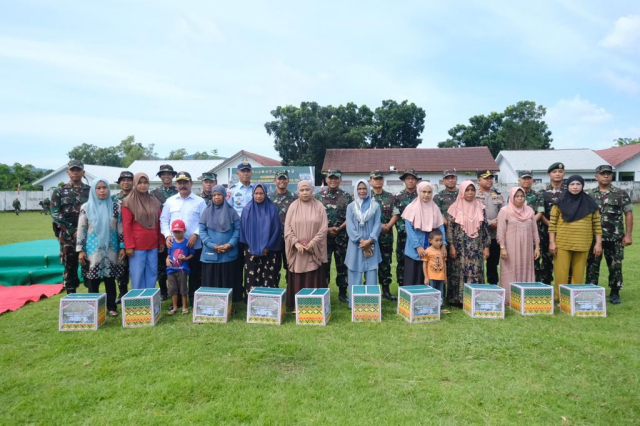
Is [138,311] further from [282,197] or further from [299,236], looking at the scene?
[282,197]

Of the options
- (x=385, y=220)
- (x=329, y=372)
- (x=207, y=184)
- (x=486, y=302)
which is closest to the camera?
(x=329, y=372)

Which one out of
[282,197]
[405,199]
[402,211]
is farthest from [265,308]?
[405,199]

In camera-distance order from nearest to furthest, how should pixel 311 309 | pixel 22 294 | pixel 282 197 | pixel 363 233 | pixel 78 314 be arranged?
pixel 78 314 < pixel 311 309 < pixel 363 233 < pixel 282 197 < pixel 22 294

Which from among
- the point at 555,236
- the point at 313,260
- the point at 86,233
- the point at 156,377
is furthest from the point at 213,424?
the point at 555,236

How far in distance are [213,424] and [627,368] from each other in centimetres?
326

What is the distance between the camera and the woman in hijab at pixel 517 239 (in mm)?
4875

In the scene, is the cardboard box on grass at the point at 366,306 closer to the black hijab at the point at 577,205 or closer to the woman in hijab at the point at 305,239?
the woman in hijab at the point at 305,239

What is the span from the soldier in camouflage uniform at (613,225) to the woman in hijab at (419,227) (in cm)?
210

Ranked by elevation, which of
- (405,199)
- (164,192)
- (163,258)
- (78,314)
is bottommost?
(78,314)

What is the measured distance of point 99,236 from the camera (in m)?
4.55

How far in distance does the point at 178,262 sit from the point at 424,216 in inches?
116

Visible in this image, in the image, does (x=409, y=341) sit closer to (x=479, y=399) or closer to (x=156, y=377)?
(x=479, y=399)

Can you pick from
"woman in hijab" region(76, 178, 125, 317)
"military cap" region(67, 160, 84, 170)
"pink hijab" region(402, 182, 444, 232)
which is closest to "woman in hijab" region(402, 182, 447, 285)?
"pink hijab" region(402, 182, 444, 232)

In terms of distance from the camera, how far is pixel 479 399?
9.23 ft
